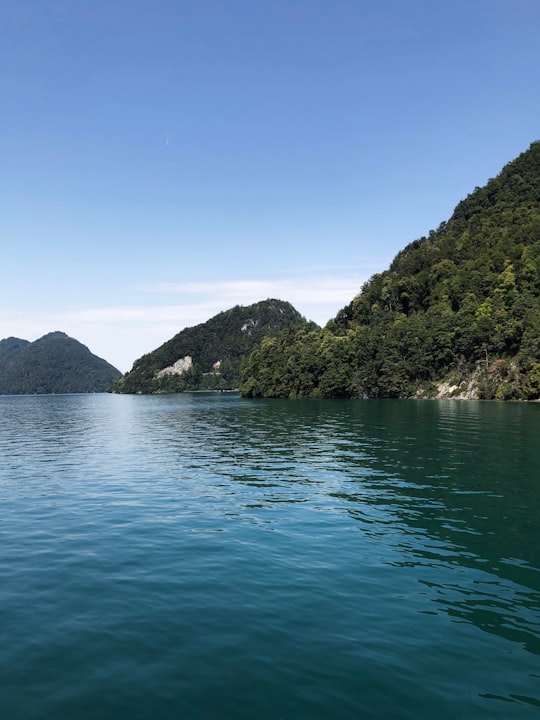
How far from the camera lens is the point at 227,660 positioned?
39.5 feet

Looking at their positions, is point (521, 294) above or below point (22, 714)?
above

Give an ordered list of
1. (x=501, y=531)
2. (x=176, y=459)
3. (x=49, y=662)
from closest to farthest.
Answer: (x=49, y=662) → (x=501, y=531) → (x=176, y=459)

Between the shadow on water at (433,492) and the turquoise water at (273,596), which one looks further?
the shadow on water at (433,492)

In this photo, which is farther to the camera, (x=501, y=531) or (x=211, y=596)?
(x=501, y=531)

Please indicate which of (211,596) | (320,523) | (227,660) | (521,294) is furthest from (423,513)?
(521,294)

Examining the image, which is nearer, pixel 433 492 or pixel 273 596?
pixel 273 596

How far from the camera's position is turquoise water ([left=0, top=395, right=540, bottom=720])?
10.6 m

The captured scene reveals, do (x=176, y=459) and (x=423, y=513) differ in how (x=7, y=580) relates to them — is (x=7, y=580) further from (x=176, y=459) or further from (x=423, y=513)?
(x=176, y=459)

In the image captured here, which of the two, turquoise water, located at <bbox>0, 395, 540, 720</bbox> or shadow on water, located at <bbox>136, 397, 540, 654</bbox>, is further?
shadow on water, located at <bbox>136, 397, 540, 654</bbox>

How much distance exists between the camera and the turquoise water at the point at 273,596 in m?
10.6

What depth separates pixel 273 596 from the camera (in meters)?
15.9

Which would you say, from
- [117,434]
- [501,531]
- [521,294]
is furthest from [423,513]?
[521,294]

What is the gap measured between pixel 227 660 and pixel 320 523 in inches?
513

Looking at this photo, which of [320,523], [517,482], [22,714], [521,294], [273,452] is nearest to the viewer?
[22,714]
